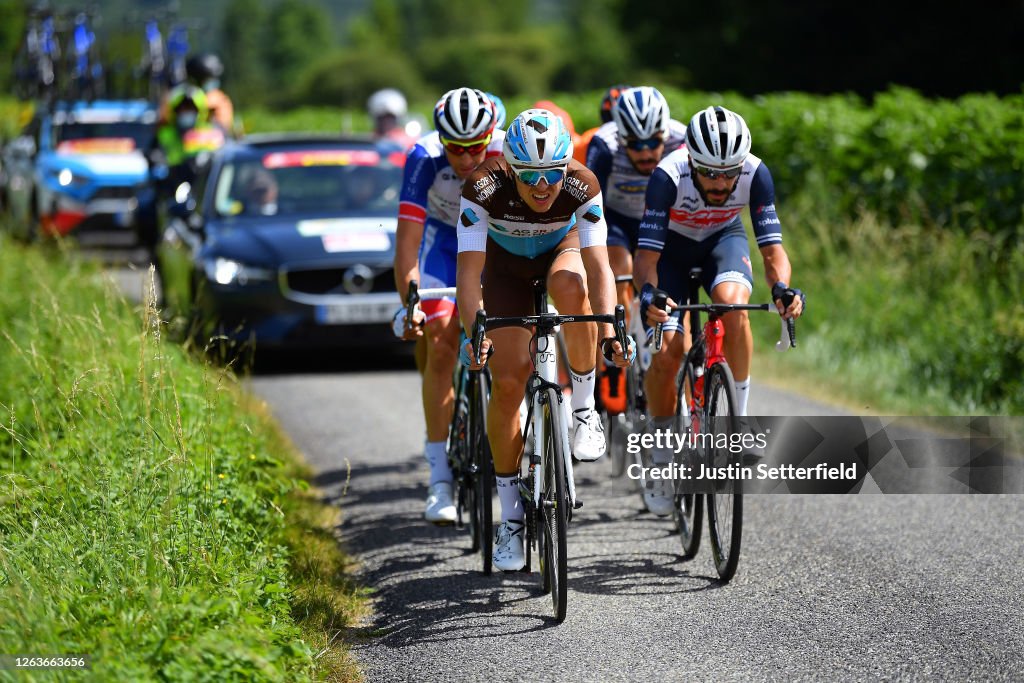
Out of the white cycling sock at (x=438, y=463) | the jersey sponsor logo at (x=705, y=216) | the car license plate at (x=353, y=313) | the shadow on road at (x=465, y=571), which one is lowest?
the shadow on road at (x=465, y=571)

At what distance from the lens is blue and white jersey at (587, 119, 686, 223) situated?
8047 millimetres

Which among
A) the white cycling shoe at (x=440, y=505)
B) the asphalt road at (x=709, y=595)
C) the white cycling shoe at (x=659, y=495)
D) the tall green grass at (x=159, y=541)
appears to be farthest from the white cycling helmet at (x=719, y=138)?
the tall green grass at (x=159, y=541)

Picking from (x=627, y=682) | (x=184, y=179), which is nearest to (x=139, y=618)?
(x=627, y=682)

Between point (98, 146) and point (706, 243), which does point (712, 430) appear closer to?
point (706, 243)

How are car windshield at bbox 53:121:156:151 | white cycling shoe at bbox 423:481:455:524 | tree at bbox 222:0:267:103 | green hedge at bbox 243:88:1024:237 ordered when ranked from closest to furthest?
1. white cycling shoe at bbox 423:481:455:524
2. green hedge at bbox 243:88:1024:237
3. car windshield at bbox 53:121:156:151
4. tree at bbox 222:0:267:103

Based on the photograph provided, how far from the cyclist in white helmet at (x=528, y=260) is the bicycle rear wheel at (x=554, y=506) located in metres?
0.18

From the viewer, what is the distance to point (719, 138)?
255 inches

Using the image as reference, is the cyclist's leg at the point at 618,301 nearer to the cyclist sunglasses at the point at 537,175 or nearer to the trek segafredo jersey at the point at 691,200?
the trek segafredo jersey at the point at 691,200

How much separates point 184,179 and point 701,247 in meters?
10.4

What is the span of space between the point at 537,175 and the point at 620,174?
2442 millimetres

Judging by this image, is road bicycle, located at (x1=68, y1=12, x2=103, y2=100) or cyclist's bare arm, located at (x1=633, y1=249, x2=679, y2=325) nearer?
cyclist's bare arm, located at (x1=633, y1=249, x2=679, y2=325)

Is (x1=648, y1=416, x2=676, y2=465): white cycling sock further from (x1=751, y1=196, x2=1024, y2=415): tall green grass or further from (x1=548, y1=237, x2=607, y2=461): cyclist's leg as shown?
(x1=751, y1=196, x2=1024, y2=415): tall green grass

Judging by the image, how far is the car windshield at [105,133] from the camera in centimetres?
2072

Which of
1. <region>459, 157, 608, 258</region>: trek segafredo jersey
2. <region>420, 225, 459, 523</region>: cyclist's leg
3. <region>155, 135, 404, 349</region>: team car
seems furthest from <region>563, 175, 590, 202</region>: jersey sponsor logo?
<region>155, 135, 404, 349</region>: team car
